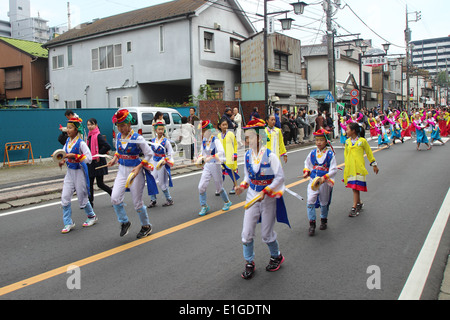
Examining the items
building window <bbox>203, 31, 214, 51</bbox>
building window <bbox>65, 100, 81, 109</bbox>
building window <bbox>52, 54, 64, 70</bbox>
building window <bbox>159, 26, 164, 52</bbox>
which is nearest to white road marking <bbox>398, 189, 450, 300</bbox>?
building window <bbox>203, 31, 214, 51</bbox>

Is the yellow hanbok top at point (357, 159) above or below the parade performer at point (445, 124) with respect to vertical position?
below

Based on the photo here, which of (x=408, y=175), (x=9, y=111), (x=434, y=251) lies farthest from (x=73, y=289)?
(x=9, y=111)

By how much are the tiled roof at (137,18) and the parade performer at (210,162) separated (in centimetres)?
1722

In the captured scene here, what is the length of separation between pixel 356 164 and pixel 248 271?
146 inches

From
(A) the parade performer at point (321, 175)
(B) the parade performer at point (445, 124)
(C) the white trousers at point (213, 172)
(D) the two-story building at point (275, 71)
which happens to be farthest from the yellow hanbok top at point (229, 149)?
(B) the parade performer at point (445, 124)

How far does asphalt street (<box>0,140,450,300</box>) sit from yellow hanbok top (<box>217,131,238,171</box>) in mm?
834

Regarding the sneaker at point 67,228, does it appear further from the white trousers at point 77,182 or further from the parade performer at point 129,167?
the parade performer at point 129,167

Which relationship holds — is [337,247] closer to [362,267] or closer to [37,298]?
[362,267]

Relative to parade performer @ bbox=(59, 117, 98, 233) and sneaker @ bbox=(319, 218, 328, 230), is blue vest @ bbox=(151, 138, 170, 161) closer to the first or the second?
parade performer @ bbox=(59, 117, 98, 233)

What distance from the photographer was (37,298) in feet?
13.2

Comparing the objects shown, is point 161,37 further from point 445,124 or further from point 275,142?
point 445,124

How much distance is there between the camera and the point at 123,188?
577 cm

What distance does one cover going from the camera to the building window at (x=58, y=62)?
29.9 m

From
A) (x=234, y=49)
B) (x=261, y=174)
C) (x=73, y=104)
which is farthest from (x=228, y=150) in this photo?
(x=73, y=104)
